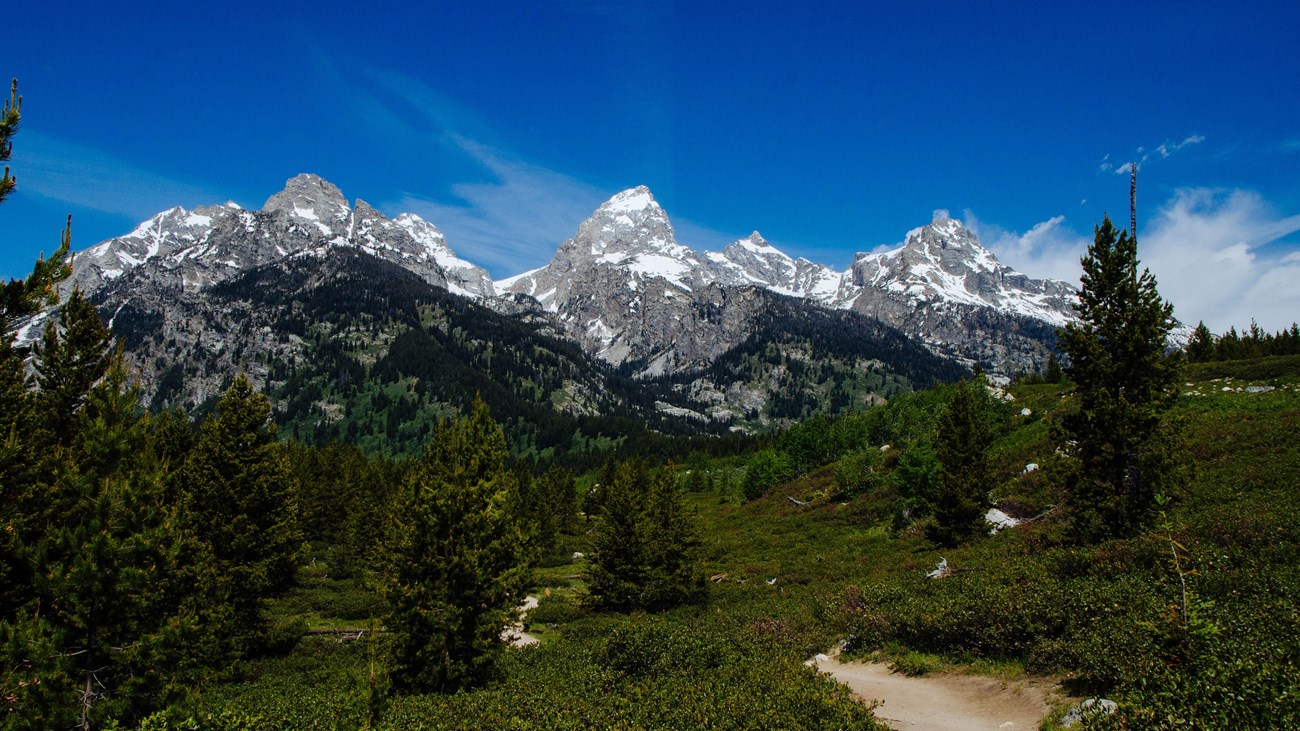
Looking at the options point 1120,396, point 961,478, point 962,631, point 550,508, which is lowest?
point 550,508

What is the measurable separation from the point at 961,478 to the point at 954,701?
22635 millimetres

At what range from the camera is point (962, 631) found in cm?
1739

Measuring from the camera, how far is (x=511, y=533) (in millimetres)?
19250

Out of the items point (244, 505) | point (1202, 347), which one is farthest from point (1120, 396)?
point (1202, 347)

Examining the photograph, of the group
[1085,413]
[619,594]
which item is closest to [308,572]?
[619,594]

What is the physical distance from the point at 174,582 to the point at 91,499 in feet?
10.0

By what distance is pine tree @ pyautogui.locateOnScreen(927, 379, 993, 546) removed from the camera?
33.6m

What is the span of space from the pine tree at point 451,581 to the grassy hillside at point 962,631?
5.26 feet

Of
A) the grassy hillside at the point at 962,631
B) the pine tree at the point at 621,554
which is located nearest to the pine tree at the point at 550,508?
the pine tree at the point at 621,554

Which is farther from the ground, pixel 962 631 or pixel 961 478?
pixel 961 478

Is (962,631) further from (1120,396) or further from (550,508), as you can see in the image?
(550,508)

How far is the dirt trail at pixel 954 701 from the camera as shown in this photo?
492 inches

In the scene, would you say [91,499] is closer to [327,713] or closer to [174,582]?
[174,582]

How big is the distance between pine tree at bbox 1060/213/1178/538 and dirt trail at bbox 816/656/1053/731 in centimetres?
1099
